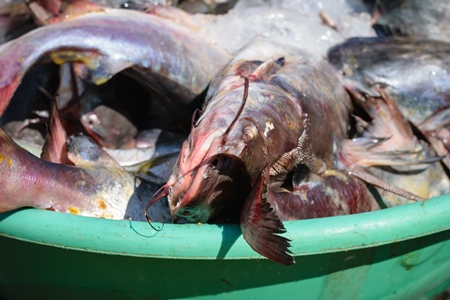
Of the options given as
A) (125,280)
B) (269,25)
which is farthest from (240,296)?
(269,25)

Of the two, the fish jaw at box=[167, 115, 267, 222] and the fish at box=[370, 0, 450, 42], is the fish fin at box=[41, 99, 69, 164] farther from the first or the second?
the fish at box=[370, 0, 450, 42]

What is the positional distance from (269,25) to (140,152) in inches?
36.2

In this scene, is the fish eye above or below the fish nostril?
above

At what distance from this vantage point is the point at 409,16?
3.20 meters

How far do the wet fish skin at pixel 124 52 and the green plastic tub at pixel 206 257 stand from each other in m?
0.73

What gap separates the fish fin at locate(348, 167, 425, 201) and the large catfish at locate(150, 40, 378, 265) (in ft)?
0.15

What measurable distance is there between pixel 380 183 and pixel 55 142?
1181 mm

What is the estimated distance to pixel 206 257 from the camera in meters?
1.74

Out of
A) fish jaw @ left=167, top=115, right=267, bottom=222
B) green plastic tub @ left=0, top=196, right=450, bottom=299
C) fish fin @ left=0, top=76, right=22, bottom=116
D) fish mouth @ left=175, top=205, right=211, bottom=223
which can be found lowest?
green plastic tub @ left=0, top=196, right=450, bottom=299

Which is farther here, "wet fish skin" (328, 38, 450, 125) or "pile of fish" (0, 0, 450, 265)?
"wet fish skin" (328, 38, 450, 125)

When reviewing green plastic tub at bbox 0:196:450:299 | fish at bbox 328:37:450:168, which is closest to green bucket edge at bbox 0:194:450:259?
green plastic tub at bbox 0:196:450:299

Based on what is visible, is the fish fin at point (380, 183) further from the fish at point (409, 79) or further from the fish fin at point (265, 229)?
the fish fin at point (265, 229)

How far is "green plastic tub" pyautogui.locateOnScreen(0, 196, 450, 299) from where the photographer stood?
1.71 m

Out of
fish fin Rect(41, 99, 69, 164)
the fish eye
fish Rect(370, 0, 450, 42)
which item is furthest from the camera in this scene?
fish Rect(370, 0, 450, 42)
